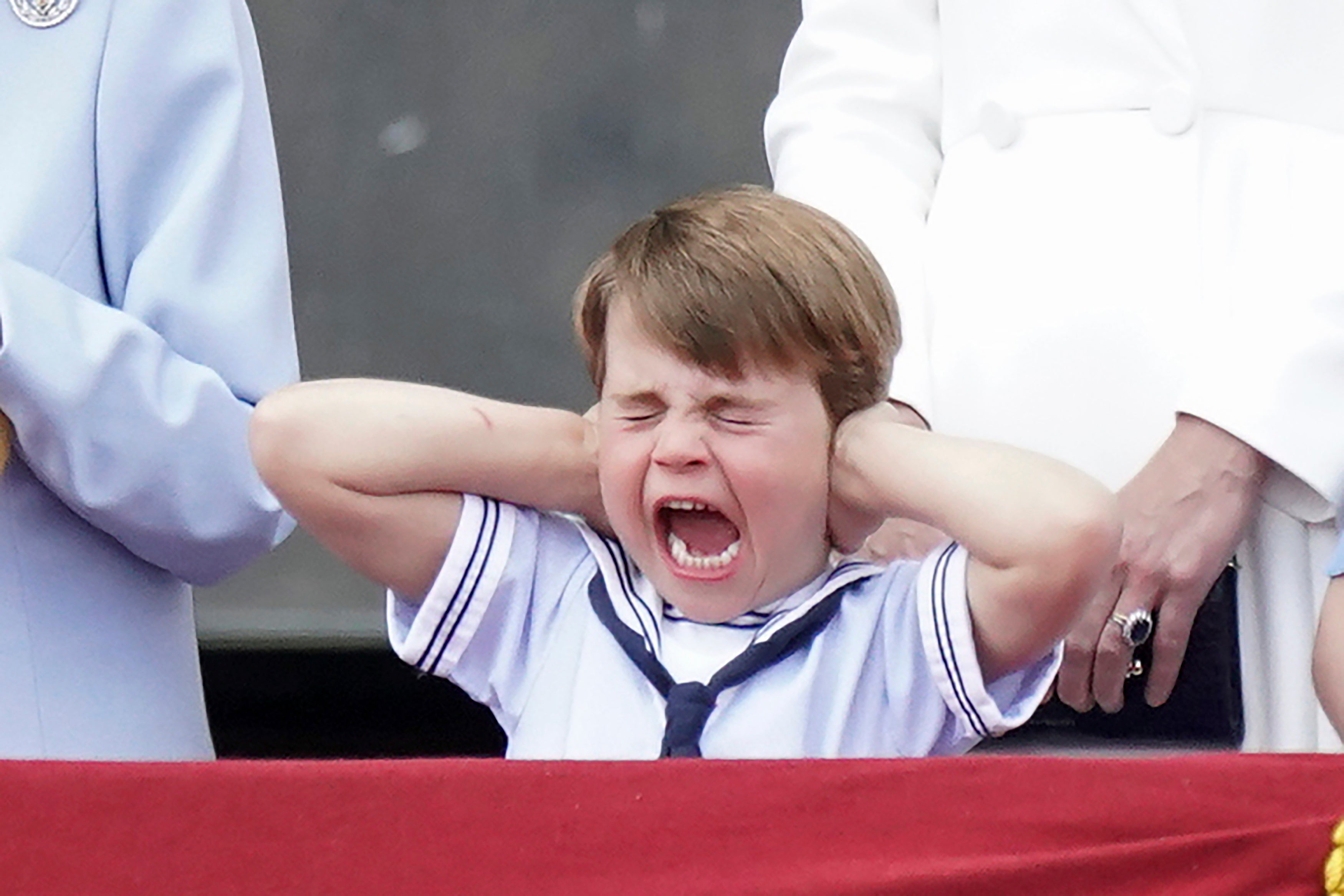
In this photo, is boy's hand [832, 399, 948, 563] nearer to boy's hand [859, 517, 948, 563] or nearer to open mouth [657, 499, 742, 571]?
boy's hand [859, 517, 948, 563]

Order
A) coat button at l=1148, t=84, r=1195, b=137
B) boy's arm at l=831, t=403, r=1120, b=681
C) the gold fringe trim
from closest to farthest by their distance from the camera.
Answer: the gold fringe trim < boy's arm at l=831, t=403, r=1120, b=681 < coat button at l=1148, t=84, r=1195, b=137

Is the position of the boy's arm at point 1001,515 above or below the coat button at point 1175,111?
below

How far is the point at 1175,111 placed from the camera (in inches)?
62.2

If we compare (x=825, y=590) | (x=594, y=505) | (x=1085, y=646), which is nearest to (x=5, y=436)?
(x=594, y=505)

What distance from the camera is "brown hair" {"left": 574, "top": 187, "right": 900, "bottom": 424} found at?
52.6 inches

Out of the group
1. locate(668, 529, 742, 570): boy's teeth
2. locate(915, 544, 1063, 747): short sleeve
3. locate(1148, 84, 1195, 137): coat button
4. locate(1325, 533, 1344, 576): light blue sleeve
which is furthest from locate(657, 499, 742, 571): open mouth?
locate(1148, 84, 1195, 137): coat button

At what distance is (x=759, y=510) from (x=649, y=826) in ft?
1.18

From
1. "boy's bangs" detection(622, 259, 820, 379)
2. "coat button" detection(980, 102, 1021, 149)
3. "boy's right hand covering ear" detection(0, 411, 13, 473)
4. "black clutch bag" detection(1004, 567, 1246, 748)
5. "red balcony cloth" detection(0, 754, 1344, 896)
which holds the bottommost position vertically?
"black clutch bag" detection(1004, 567, 1246, 748)

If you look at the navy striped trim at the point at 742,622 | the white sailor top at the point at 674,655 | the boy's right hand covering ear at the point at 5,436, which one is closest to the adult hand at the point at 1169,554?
the white sailor top at the point at 674,655

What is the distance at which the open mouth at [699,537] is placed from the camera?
1.35m

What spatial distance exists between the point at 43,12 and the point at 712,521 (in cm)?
56

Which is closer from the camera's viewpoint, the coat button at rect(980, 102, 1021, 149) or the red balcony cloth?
the red balcony cloth

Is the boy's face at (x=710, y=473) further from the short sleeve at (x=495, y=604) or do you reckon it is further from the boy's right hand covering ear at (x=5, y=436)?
the boy's right hand covering ear at (x=5, y=436)

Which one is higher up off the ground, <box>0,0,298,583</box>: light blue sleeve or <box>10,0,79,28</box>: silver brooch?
<box>10,0,79,28</box>: silver brooch
